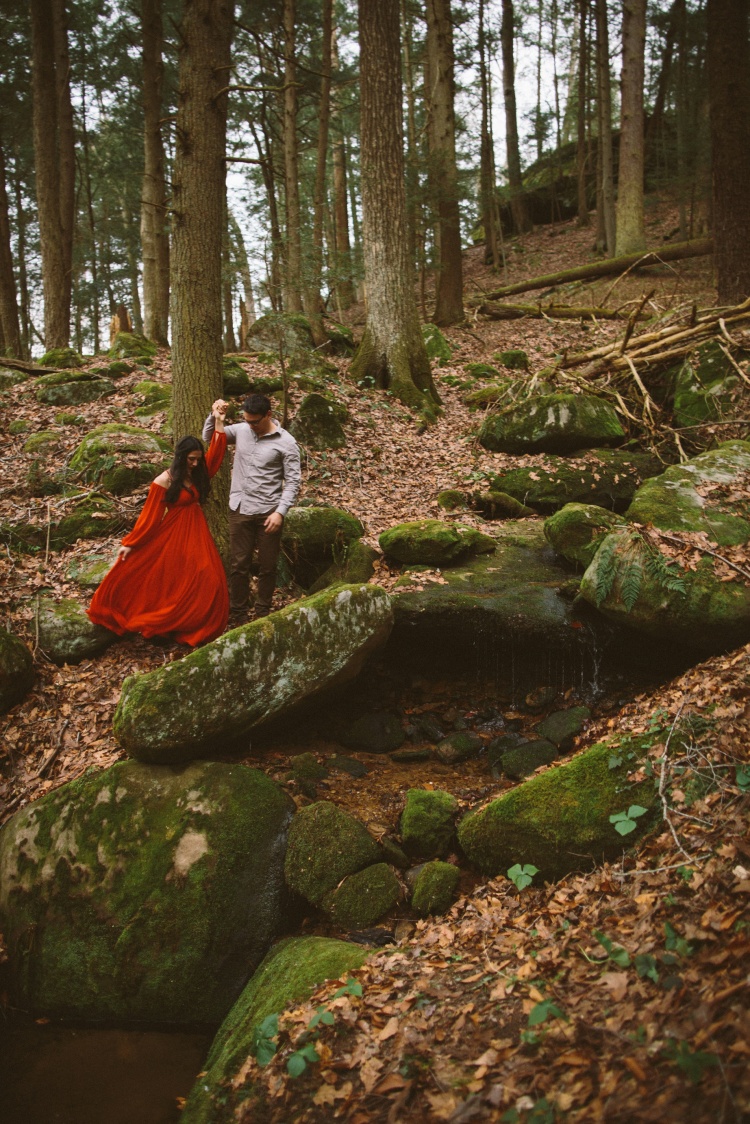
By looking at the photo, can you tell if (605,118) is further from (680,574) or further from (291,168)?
(680,574)

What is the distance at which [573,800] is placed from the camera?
12.5ft

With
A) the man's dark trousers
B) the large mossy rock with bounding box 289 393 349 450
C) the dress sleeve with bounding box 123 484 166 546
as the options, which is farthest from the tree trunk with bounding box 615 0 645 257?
the dress sleeve with bounding box 123 484 166 546

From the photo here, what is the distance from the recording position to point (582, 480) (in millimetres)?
7734

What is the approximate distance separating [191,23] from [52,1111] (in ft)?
28.7

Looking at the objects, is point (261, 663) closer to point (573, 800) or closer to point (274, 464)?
point (274, 464)

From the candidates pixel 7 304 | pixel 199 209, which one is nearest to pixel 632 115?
pixel 199 209

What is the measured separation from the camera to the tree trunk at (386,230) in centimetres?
1014

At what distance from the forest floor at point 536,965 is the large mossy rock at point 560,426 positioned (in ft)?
13.6

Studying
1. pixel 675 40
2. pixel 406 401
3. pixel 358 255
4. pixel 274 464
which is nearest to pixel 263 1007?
pixel 274 464

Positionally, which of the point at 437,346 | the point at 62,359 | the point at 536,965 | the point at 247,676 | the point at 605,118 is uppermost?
the point at 605,118

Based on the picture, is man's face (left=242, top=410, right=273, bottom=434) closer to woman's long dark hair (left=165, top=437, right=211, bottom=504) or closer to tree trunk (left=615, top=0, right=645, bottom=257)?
woman's long dark hair (left=165, top=437, right=211, bottom=504)

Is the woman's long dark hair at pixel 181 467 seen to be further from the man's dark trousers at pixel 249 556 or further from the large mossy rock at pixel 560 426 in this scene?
the large mossy rock at pixel 560 426

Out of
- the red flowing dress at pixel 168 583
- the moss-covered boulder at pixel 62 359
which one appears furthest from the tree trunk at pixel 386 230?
the red flowing dress at pixel 168 583

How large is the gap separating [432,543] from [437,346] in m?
7.91
